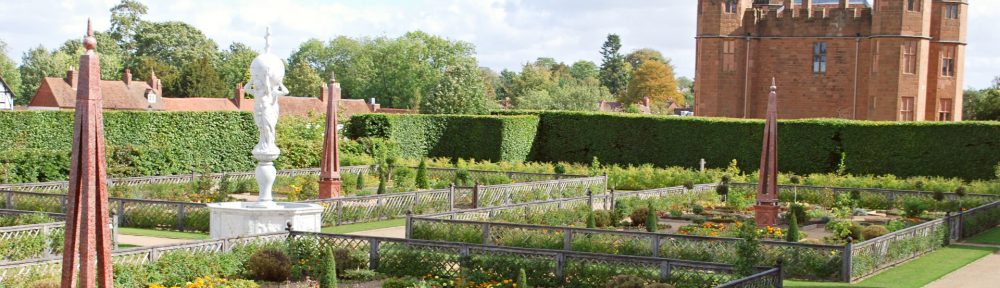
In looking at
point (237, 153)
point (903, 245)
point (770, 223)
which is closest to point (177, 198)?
point (237, 153)

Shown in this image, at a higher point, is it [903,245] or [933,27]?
[933,27]

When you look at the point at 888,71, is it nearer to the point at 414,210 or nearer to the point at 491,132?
the point at 491,132

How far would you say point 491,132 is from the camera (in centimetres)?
4431

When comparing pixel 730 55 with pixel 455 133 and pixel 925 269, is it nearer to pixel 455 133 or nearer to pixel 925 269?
pixel 455 133

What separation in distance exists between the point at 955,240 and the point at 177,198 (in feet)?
55.2

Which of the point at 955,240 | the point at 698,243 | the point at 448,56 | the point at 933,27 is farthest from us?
the point at 448,56

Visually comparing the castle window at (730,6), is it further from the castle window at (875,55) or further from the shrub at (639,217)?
the shrub at (639,217)

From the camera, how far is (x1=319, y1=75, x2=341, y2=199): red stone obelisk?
26234 mm

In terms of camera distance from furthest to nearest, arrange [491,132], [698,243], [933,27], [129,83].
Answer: [129,83]
[933,27]
[491,132]
[698,243]

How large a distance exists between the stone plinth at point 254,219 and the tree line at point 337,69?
53021 millimetres

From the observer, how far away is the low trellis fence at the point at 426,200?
2387 cm

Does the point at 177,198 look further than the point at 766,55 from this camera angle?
No

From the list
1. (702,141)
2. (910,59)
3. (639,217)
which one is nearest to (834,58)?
(910,59)

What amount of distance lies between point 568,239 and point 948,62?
3443cm
